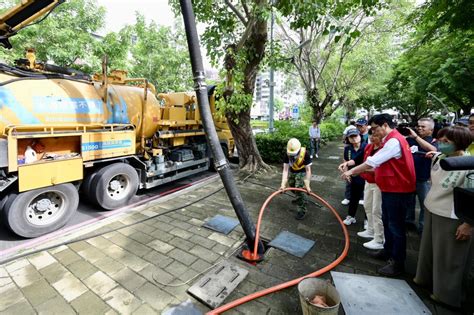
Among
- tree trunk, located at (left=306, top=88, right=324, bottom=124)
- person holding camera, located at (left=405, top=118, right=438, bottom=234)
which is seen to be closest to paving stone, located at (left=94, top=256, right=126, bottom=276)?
person holding camera, located at (left=405, top=118, right=438, bottom=234)

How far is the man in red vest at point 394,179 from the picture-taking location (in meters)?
2.82

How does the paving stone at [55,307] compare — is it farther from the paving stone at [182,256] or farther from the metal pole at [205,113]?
the metal pole at [205,113]

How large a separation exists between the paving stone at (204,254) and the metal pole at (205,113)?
55cm

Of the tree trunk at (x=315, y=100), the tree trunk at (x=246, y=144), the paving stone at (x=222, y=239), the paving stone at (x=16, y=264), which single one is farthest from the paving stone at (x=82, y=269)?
the tree trunk at (x=315, y=100)

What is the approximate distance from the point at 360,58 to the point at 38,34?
18.5m

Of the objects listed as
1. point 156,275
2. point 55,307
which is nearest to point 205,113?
point 156,275

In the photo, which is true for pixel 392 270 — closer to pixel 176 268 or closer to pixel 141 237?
pixel 176 268

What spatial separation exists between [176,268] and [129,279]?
582 mm

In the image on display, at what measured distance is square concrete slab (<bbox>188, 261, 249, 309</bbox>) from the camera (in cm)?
258

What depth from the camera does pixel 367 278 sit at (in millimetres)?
2814

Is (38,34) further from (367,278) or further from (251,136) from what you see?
(367,278)

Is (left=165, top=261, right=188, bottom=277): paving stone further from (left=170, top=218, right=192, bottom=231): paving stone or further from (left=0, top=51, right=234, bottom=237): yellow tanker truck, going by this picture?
(left=0, top=51, right=234, bottom=237): yellow tanker truck

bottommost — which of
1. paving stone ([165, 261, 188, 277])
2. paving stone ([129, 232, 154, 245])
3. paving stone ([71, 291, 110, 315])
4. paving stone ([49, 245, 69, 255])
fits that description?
paving stone ([71, 291, 110, 315])

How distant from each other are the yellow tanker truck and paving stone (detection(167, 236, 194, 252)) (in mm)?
2110
